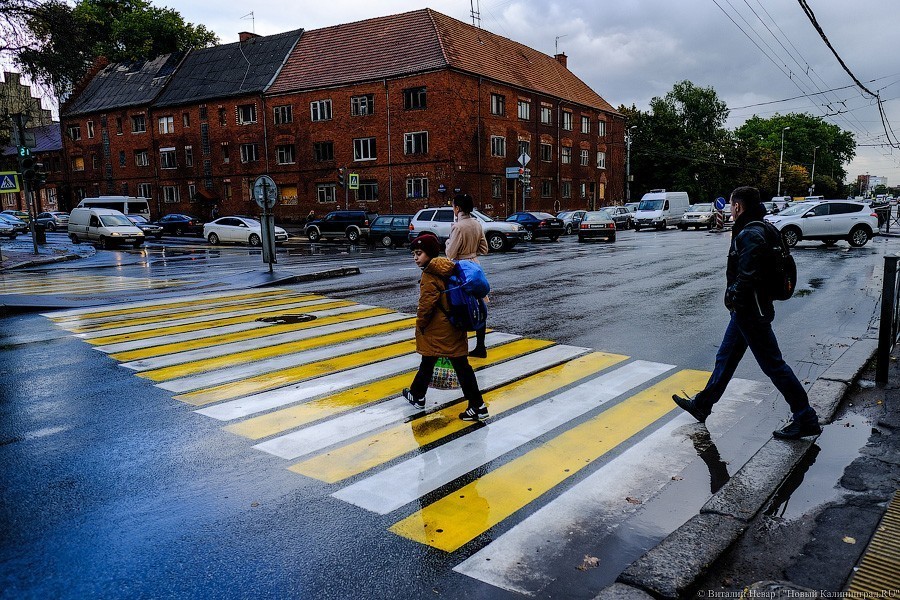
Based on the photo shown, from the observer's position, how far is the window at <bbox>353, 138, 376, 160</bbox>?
139ft

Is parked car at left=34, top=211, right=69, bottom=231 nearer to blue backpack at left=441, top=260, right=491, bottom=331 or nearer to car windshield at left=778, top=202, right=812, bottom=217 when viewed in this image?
car windshield at left=778, top=202, right=812, bottom=217

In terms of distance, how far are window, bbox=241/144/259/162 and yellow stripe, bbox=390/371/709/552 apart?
46.0 metres

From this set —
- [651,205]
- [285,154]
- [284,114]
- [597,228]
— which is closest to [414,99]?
[284,114]

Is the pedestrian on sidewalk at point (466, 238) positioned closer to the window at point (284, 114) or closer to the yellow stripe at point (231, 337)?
the yellow stripe at point (231, 337)

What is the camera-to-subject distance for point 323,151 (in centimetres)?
4403

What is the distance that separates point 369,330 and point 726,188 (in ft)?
253

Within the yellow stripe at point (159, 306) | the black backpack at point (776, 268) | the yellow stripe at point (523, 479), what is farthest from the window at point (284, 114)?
the black backpack at point (776, 268)

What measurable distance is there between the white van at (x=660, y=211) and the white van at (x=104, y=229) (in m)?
31.1

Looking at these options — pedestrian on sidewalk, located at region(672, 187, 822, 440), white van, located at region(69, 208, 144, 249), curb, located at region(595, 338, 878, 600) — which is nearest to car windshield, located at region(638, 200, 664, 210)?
white van, located at region(69, 208, 144, 249)

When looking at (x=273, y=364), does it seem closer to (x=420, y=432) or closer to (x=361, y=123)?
(x=420, y=432)

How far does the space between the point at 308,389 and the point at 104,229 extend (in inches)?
1176

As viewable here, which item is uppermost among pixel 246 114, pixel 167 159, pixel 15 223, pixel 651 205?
pixel 246 114

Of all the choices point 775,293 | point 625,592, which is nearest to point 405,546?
point 625,592

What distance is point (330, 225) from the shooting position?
34.3m
